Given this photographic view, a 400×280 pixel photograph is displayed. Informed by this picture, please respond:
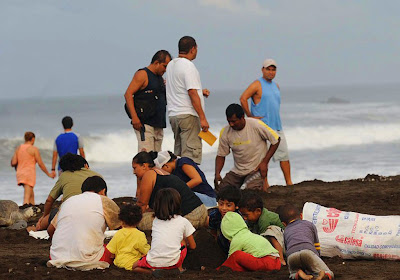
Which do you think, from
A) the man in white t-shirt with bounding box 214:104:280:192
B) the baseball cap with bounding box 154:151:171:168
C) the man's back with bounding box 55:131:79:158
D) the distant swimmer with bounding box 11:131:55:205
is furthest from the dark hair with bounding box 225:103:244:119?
the distant swimmer with bounding box 11:131:55:205

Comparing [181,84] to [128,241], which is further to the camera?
[181,84]

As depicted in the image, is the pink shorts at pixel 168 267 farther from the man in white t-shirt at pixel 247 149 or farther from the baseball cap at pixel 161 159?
the man in white t-shirt at pixel 247 149

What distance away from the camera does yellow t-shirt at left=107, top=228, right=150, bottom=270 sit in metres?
7.16

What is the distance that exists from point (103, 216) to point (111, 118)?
46189mm

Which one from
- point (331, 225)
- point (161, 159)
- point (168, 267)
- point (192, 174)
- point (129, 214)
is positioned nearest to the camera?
point (168, 267)

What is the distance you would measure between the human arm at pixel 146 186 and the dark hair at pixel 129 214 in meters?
0.97

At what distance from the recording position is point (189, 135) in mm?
10609

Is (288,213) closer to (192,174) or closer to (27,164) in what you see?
(192,174)

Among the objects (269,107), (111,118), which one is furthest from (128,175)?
(111,118)

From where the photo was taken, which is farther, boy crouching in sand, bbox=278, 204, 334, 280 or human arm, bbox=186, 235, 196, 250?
human arm, bbox=186, 235, 196, 250

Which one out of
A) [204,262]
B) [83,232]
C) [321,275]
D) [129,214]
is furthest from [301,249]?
[83,232]

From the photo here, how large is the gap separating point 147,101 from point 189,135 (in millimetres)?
676

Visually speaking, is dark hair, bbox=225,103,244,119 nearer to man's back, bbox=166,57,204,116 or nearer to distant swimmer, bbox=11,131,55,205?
man's back, bbox=166,57,204,116

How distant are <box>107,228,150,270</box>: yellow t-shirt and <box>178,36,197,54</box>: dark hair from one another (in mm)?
3873
